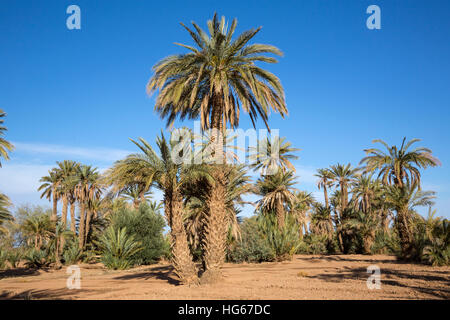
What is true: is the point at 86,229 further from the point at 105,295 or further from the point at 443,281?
the point at 443,281

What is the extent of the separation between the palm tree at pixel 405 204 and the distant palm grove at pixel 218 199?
70 millimetres

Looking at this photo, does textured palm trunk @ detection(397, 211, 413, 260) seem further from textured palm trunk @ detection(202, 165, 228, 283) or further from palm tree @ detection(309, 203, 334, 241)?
palm tree @ detection(309, 203, 334, 241)

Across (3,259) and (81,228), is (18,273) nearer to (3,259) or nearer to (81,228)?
(3,259)

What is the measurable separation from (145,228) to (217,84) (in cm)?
1980

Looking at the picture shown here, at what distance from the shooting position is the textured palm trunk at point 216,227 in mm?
12727

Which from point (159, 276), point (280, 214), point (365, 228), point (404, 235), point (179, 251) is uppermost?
point (280, 214)

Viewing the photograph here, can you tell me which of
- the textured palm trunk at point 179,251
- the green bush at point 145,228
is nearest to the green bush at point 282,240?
the green bush at point 145,228

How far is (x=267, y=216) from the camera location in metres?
26.7

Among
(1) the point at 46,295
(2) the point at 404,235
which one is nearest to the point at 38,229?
(1) the point at 46,295

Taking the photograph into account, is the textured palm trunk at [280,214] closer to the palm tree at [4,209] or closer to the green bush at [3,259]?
the palm tree at [4,209]

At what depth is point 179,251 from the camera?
39.5ft
